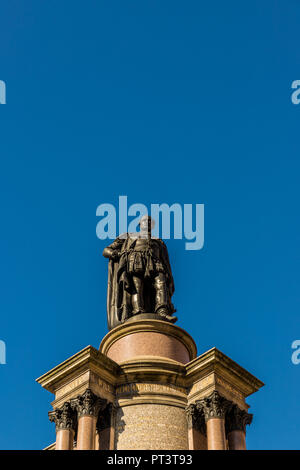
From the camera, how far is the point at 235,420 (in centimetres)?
2767

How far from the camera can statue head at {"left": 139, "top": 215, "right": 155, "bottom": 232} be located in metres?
35.8

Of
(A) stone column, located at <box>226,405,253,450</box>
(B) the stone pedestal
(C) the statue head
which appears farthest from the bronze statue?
(A) stone column, located at <box>226,405,253,450</box>

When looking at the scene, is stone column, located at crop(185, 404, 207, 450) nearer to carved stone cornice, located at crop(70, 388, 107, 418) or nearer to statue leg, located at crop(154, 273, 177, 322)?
carved stone cornice, located at crop(70, 388, 107, 418)

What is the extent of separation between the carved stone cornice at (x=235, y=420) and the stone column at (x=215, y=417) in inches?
16.0

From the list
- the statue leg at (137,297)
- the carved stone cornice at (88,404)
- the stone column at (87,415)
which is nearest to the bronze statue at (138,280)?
the statue leg at (137,297)

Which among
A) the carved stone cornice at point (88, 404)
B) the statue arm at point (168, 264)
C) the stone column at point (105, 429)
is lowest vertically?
the stone column at point (105, 429)

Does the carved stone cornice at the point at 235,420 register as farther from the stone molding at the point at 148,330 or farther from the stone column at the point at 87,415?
the stone column at the point at 87,415

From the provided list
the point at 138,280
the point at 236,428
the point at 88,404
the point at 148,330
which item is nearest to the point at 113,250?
the point at 138,280

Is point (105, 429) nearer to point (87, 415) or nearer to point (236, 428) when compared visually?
point (87, 415)

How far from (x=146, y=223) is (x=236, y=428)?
1122 centimetres

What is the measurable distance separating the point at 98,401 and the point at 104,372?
1234mm

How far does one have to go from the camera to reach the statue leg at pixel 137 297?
32.4 metres
